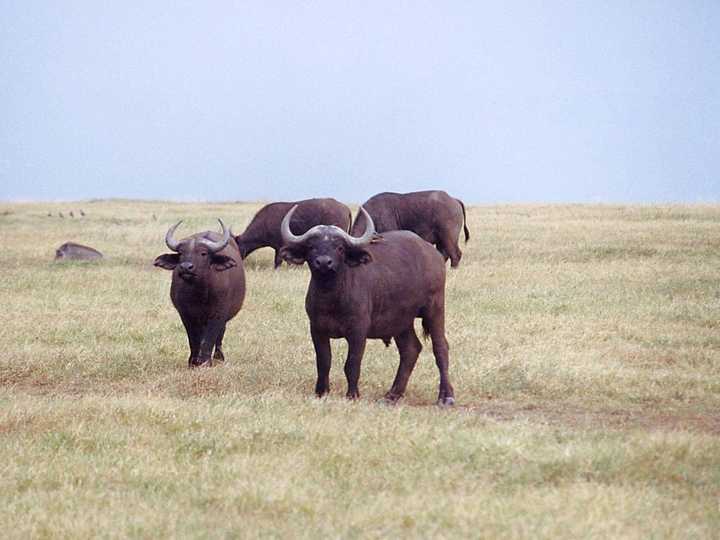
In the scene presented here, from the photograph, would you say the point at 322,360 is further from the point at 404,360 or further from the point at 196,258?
the point at 196,258

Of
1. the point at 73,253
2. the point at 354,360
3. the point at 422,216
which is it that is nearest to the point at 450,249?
the point at 422,216

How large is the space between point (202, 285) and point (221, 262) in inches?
13.2

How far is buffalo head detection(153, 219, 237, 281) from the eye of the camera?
1154cm

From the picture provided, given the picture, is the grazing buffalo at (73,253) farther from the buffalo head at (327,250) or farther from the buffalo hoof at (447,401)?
the buffalo hoof at (447,401)

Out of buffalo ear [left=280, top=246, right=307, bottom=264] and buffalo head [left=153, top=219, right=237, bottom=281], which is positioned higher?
buffalo ear [left=280, top=246, right=307, bottom=264]

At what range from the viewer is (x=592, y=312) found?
15648 millimetres

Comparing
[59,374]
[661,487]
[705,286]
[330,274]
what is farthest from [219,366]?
[705,286]

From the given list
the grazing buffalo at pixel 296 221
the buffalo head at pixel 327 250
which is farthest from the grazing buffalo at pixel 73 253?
the buffalo head at pixel 327 250

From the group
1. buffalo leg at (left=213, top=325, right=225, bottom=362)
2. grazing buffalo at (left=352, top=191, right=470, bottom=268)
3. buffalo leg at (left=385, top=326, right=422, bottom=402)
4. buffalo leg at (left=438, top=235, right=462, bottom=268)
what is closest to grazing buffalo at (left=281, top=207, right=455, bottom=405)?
buffalo leg at (left=385, top=326, right=422, bottom=402)

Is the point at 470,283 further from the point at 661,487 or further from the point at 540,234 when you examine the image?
the point at 661,487

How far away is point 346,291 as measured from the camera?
382 inches

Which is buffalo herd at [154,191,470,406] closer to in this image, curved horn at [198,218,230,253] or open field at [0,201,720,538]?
curved horn at [198,218,230,253]

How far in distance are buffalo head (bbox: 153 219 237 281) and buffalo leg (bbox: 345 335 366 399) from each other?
92.0 inches

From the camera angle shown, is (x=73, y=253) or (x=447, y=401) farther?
(x=73, y=253)
